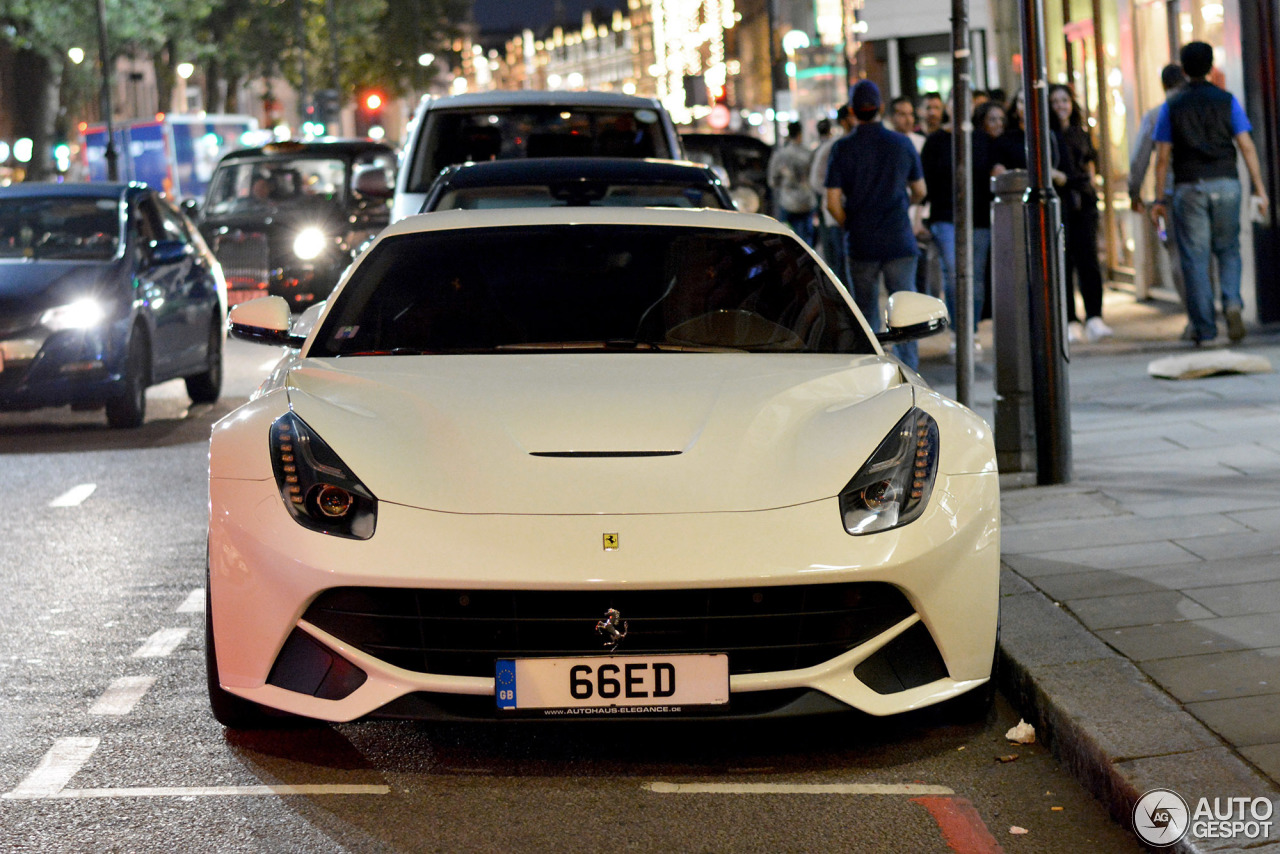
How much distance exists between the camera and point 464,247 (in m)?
5.63

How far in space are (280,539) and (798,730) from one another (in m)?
1.43

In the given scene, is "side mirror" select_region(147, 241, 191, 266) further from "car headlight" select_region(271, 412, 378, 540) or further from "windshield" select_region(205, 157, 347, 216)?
"car headlight" select_region(271, 412, 378, 540)

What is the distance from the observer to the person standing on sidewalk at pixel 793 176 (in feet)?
62.9

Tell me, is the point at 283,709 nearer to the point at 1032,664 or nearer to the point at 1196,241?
the point at 1032,664

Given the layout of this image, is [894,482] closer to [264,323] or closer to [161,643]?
[264,323]

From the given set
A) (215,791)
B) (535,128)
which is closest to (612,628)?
(215,791)

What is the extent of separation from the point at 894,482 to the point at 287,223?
1459cm

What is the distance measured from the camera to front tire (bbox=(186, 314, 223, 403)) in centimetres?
1263

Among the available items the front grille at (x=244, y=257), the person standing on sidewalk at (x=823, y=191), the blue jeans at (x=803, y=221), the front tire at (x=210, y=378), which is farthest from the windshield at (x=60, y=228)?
the blue jeans at (x=803, y=221)

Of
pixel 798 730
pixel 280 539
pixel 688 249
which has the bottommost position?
pixel 798 730

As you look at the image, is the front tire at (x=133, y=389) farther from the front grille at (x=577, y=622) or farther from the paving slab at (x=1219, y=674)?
the paving slab at (x=1219, y=674)

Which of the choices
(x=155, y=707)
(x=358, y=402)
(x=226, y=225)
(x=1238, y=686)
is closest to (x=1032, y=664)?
(x=1238, y=686)

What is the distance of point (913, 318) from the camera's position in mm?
5516

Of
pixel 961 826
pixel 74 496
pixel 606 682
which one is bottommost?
pixel 961 826
